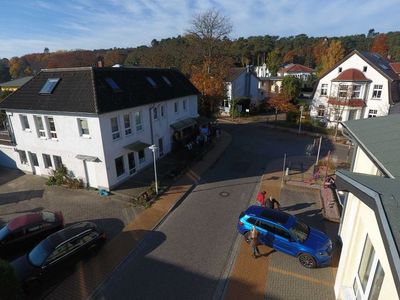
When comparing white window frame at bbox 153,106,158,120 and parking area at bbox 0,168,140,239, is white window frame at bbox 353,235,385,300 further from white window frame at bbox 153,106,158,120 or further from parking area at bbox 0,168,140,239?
white window frame at bbox 153,106,158,120

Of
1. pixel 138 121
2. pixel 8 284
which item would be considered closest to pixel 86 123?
pixel 138 121

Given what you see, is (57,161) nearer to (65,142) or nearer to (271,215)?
(65,142)

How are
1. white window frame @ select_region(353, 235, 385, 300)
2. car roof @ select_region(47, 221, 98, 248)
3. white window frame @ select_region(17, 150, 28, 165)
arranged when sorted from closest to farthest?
white window frame @ select_region(353, 235, 385, 300) → car roof @ select_region(47, 221, 98, 248) → white window frame @ select_region(17, 150, 28, 165)

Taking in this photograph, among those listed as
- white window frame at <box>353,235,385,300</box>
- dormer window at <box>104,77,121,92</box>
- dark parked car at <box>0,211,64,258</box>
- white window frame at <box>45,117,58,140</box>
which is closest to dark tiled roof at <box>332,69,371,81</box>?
dormer window at <box>104,77,121,92</box>

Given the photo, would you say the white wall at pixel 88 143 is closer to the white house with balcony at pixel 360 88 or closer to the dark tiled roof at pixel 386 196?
the dark tiled roof at pixel 386 196

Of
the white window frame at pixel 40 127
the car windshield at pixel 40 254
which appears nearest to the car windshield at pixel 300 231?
the car windshield at pixel 40 254

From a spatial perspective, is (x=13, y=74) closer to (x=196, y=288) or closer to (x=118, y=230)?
(x=118, y=230)
